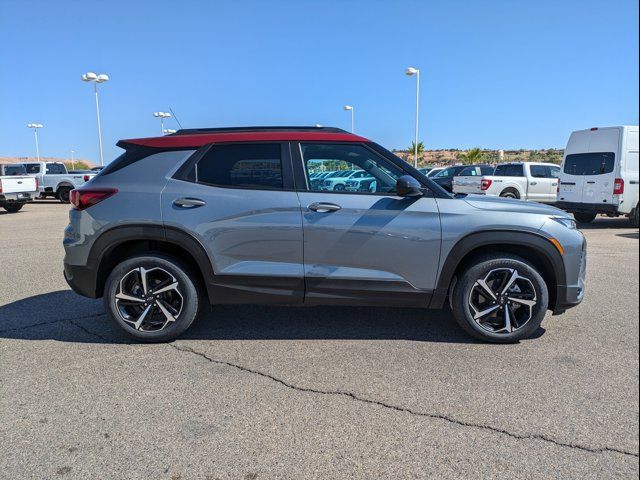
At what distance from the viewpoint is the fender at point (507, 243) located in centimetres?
381

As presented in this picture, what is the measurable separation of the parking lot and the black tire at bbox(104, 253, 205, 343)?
0.46 ft

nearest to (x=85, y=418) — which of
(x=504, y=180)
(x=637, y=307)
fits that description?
(x=637, y=307)

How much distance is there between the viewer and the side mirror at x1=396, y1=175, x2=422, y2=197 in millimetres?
3689

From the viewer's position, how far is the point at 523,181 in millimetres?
15109

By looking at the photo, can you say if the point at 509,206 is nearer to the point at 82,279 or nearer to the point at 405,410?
the point at 405,410

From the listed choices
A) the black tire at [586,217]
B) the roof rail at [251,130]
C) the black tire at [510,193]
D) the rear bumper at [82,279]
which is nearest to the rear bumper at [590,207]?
the black tire at [586,217]

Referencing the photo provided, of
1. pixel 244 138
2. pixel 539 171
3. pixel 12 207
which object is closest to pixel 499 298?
pixel 244 138

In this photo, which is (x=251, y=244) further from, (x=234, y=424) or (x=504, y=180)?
(x=504, y=180)

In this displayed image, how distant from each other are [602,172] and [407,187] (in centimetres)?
1018

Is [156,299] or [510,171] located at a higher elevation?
[510,171]

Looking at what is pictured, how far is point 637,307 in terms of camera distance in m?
4.97

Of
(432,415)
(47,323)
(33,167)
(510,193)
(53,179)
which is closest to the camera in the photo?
(432,415)

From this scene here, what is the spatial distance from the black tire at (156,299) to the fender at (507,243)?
7.17 feet

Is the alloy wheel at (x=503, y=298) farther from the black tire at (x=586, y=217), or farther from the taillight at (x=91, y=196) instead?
the black tire at (x=586, y=217)
